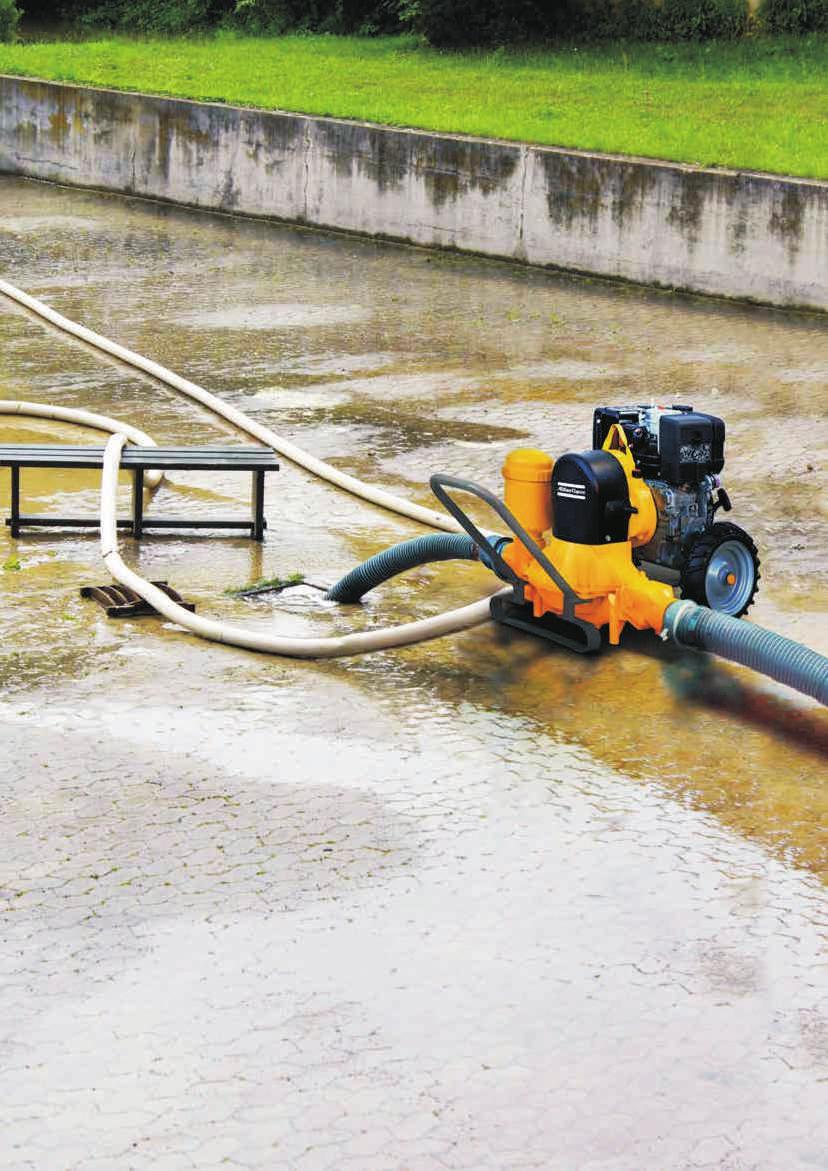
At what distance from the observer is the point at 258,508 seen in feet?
31.0

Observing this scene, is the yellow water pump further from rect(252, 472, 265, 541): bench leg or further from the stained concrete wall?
the stained concrete wall

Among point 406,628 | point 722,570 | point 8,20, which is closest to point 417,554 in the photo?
point 406,628

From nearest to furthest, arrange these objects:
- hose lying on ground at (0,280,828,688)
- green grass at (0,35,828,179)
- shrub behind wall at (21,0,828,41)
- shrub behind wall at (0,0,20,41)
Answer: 1. hose lying on ground at (0,280,828,688)
2. green grass at (0,35,828,179)
3. shrub behind wall at (21,0,828,41)
4. shrub behind wall at (0,0,20,41)

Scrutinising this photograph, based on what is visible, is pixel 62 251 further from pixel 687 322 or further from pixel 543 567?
pixel 543 567

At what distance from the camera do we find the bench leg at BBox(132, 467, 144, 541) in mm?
9367

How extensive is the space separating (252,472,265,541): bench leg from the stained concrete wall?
778 cm

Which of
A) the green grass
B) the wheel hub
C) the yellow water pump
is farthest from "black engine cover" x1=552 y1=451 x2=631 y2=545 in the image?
the green grass

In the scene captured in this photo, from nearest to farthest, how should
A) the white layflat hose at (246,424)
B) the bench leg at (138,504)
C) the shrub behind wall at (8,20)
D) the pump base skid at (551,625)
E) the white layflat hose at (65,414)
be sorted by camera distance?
the pump base skid at (551,625), the bench leg at (138,504), the white layflat hose at (246,424), the white layflat hose at (65,414), the shrub behind wall at (8,20)

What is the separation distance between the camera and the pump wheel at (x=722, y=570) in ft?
26.4

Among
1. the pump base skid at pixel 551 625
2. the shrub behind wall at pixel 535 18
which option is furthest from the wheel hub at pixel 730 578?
the shrub behind wall at pixel 535 18

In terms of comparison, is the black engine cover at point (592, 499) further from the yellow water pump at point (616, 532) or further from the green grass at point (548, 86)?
the green grass at point (548, 86)

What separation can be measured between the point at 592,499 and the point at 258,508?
7.88 ft

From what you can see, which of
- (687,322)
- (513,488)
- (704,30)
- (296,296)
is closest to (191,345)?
(296,296)

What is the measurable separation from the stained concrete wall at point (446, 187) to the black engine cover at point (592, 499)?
331 inches
